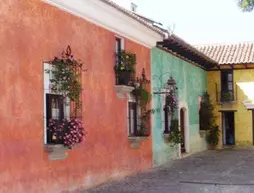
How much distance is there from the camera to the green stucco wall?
50.4ft

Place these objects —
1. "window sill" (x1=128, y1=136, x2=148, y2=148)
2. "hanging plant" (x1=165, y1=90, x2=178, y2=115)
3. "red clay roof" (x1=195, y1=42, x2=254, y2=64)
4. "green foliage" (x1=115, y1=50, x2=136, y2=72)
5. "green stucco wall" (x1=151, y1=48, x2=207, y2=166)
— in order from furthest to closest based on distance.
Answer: "red clay roof" (x1=195, y1=42, x2=254, y2=64)
"hanging plant" (x1=165, y1=90, x2=178, y2=115)
"green stucco wall" (x1=151, y1=48, x2=207, y2=166)
"window sill" (x1=128, y1=136, x2=148, y2=148)
"green foliage" (x1=115, y1=50, x2=136, y2=72)

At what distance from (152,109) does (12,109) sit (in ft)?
24.0

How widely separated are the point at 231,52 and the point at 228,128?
13.8 ft

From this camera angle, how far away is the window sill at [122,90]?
11.9 metres

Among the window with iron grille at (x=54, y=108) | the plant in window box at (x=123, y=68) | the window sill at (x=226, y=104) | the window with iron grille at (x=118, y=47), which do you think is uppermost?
the window with iron grille at (x=118, y=47)

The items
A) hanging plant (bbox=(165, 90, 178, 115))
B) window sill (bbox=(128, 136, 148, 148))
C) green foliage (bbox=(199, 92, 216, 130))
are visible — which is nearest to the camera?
window sill (bbox=(128, 136, 148, 148))

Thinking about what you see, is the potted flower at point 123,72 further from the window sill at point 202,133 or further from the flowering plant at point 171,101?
the window sill at point 202,133

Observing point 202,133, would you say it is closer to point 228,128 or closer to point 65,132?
point 228,128

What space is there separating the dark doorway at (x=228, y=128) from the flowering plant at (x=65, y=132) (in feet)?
54.3

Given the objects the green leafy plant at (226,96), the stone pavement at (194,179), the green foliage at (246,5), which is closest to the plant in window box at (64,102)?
the stone pavement at (194,179)

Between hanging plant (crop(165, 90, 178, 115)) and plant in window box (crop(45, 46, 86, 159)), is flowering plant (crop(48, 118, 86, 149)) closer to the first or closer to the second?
plant in window box (crop(45, 46, 86, 159))

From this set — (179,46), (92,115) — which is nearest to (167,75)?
(179,46)

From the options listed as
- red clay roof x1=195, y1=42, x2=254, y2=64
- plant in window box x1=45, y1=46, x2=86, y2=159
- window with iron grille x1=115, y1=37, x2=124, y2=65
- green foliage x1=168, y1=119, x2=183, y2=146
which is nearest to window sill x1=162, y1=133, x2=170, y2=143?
green foliage x1=168, y1=119, x2=183, y2=146

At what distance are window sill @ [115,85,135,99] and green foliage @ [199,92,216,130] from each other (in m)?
9.73
